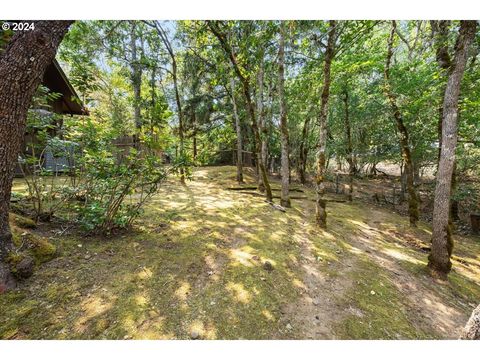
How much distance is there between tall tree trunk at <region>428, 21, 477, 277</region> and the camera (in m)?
3.89

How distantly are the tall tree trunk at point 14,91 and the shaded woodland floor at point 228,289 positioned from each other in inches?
25.5

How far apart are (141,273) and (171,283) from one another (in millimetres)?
446

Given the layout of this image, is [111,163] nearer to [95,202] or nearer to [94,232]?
[95,202]

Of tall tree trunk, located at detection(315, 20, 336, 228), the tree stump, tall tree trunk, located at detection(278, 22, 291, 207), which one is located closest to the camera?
tall tree trunk, located at detection(315, 20, 336, 228)

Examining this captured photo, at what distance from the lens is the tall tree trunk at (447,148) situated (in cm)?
389

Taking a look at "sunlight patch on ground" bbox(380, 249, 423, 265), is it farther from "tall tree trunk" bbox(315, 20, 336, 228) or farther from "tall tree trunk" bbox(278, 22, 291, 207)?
"tall tree trunk" bbox(278, 22, 291, 207)

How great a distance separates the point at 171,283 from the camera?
109 inches

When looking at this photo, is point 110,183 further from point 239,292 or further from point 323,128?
point 323,128

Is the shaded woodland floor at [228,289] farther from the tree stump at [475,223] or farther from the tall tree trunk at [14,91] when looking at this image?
the tree stump at [475,223]

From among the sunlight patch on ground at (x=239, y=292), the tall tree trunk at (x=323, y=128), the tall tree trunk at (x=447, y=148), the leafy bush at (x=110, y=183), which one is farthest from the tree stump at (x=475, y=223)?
the leafy bush at (x=110, y=183)

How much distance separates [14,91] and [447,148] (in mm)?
6453

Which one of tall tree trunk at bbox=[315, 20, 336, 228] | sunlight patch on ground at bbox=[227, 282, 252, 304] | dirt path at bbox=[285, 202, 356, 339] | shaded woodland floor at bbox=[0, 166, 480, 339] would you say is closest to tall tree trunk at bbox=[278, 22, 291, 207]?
tall tree trunk at bbox=[315, 20, 336, 228]

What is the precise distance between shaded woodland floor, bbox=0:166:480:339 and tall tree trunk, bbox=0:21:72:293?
2.13 ft

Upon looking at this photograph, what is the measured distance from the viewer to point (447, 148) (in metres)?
3.98
